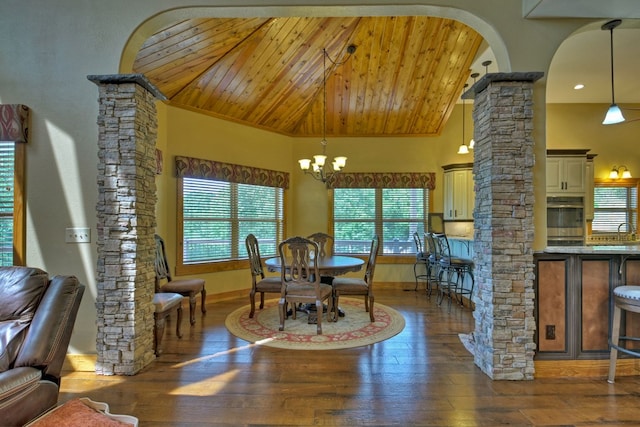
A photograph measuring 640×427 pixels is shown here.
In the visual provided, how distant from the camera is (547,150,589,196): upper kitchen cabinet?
5.83m

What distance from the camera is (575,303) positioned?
2617 millimetres

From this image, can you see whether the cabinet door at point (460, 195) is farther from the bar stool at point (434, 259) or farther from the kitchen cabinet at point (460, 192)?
the bar stool at point (434, 259)

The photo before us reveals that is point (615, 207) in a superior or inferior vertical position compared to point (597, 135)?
inferior

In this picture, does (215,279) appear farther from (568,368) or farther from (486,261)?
(568,368)

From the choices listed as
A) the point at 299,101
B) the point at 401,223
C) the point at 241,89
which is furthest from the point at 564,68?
the point at 241,89

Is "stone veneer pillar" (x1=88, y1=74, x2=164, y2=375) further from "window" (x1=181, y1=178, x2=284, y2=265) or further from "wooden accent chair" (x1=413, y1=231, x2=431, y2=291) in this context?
"wooden accent chair" (x1=413, y1=231, x2=431, y2=291)

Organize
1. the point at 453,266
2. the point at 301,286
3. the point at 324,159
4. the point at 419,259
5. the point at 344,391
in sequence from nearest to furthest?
the point at 344,391, the point at 301,286, the point at 324,159, the point at 453,266, the point at 419,259

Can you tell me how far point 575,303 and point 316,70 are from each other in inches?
173

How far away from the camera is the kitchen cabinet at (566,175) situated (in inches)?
230

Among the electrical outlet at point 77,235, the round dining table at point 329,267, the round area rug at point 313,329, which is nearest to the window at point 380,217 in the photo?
the round area rug at point 313,329

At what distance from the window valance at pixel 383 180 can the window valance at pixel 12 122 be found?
4467 mm

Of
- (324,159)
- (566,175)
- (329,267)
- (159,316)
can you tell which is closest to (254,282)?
(329,267)

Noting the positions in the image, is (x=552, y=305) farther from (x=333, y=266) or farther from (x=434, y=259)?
(x=434, y=259)

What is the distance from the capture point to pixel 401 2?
253cm
